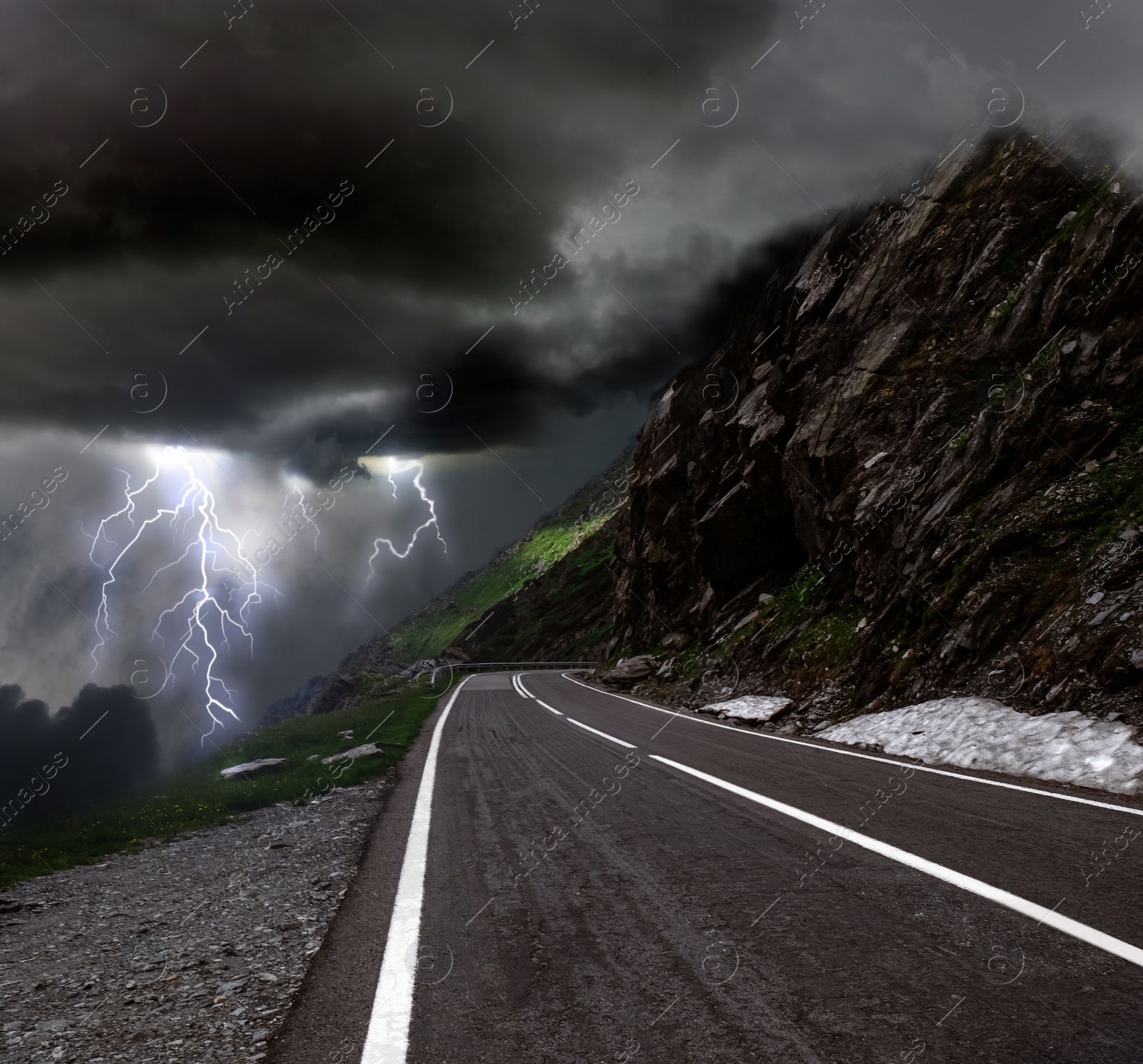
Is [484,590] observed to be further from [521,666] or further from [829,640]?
[829,640]

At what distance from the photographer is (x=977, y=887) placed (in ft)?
13.6

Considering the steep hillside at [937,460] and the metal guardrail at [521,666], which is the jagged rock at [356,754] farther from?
the metal guardrail at [521,666]

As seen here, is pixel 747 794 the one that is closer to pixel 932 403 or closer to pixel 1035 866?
pixel 1035 866

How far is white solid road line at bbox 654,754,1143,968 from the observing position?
330 cm

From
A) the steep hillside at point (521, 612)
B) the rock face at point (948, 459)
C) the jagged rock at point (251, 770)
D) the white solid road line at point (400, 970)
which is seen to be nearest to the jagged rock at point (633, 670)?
the rock face at point (948, 459)

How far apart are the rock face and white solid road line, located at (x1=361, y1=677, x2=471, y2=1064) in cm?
924

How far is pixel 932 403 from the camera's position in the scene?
17.8 m

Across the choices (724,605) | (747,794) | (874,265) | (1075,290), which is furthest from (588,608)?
(747,794)

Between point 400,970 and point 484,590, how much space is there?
122430mm

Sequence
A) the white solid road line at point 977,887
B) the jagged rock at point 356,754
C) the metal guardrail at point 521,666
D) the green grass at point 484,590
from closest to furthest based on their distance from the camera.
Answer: the white solid road line at point 977,887
the jagged rock at point 356,754
the metal guardrail at point 521,666
the green grass at point 484,590

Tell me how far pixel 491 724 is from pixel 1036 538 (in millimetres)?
12148

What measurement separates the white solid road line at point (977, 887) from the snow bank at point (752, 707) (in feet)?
31.3

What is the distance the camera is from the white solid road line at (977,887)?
330cm

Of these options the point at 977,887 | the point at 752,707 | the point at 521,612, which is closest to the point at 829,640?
the point at 752,707
